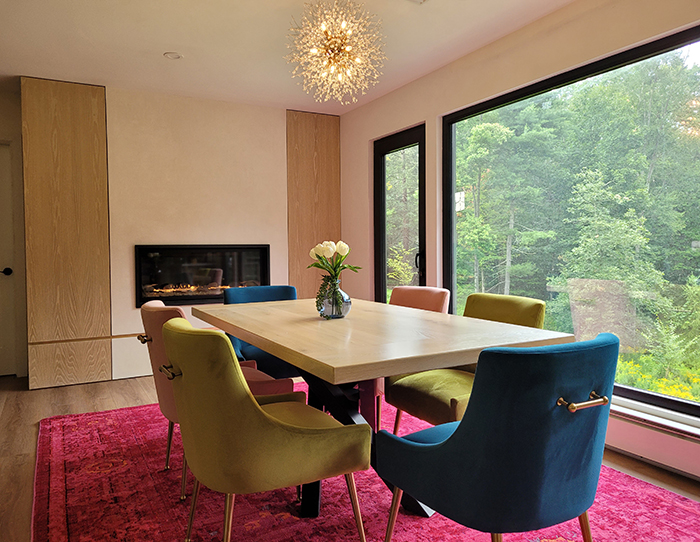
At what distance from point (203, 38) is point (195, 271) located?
7.03ft

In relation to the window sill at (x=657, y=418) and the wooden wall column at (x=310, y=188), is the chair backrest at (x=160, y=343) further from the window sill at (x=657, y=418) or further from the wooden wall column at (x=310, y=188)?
the wooden wall column at (x=310, y=188)

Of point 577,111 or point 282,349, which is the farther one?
point 577,111

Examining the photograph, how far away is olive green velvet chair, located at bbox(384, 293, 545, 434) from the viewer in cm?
213

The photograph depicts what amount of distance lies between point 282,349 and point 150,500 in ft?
3.49

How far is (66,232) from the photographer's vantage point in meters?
4.32

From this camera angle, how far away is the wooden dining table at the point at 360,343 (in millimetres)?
1493

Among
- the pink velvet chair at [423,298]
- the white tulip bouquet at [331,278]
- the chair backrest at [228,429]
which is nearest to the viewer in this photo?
the chair backrest at [228,429]

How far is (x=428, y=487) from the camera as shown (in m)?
1.34

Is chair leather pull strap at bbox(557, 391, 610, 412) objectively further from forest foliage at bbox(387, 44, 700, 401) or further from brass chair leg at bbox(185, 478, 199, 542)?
forest foliage at bbox(387, 44, 700, 401)

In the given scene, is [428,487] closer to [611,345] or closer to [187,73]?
[611,345]

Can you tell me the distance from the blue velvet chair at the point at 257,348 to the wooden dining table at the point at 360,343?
0.57 meters

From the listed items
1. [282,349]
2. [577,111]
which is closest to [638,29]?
[577,111]

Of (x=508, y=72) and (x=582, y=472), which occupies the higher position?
(x=508, y=72)

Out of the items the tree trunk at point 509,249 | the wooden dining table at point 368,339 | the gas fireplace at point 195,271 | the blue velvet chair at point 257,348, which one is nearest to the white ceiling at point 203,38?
the tree trunk at point 509,249
